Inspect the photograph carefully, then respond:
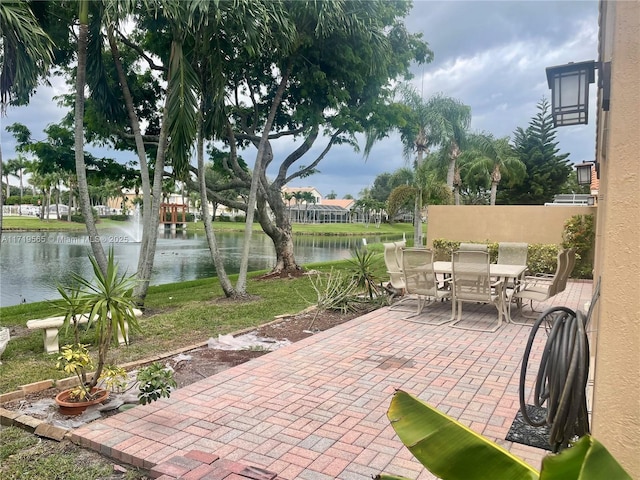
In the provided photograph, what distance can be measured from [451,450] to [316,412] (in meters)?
2.45

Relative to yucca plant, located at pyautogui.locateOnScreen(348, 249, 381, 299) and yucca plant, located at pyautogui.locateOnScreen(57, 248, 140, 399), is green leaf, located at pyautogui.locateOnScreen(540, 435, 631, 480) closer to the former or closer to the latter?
yucca plant, located at pyautogui.locateOnScreen(57, 248, 140, 399)

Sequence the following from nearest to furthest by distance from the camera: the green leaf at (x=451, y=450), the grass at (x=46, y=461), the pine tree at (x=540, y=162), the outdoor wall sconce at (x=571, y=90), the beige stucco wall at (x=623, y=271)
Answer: the green leaf at (x=451, y=450) → the beige stucco wall at (x=623, y=271) → the grass at (x=46, y=461) → the outdoor wall sconce at (x=571, y=90) → the pine tree at (x=540, y=162)

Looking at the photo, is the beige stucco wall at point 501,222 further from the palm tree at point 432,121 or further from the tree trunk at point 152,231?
the tree trunk at point 152,231

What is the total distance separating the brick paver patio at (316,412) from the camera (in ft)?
9.09

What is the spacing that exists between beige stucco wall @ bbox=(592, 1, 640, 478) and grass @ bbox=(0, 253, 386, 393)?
4237 mm

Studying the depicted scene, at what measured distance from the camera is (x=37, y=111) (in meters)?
10.3

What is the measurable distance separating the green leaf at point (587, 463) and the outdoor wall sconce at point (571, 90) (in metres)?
4.07

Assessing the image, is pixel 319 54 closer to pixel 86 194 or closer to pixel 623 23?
pixel 86 194

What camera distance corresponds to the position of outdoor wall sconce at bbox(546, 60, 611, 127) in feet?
13.4

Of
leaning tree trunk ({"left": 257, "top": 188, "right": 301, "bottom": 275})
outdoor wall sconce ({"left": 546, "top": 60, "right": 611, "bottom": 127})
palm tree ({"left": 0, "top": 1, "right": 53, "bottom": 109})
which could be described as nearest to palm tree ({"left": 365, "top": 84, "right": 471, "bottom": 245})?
leaning tree trunk ({"left": 257, "top": 188, "right": 301, "bottom": 275})

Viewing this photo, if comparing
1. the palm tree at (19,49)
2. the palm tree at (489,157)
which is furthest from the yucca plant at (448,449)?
the palm tree at (489,157)

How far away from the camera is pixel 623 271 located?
150 centimetres

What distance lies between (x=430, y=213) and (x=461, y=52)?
10.1m

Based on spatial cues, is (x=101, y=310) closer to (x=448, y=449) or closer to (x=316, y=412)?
(x=316, y=412)
